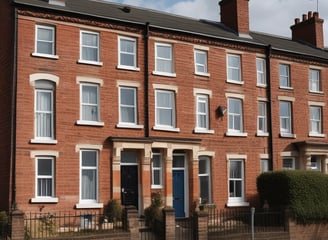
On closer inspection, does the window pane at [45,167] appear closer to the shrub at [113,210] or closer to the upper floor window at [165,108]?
the shrub at [113,210]

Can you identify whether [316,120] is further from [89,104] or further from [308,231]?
[89,104]

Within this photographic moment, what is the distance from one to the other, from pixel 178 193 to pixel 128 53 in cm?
723

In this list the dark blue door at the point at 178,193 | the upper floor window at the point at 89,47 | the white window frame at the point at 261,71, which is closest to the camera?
the upper floor window at the point at 89,47

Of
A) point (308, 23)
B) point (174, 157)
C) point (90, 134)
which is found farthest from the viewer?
point (308, 23)

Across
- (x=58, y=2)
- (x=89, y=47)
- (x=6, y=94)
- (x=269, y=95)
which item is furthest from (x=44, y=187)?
(x=269, y=95)

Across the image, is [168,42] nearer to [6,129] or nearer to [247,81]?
[247,81]

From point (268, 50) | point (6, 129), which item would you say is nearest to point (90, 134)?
point (6, 129)

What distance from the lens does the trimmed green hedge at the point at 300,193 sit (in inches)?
876

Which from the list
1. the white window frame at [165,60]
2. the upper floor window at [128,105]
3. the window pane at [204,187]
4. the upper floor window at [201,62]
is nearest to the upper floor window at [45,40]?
the upper floor window at [128,105]

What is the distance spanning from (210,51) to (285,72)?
558 centimetres

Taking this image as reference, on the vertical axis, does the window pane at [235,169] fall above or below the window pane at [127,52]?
below

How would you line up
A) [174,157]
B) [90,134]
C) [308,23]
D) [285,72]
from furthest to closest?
[308,23]
[285,72]
[174,157]
[90,134]

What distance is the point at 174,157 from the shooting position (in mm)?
25953

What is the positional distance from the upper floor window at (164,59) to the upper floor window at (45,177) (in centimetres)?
710
